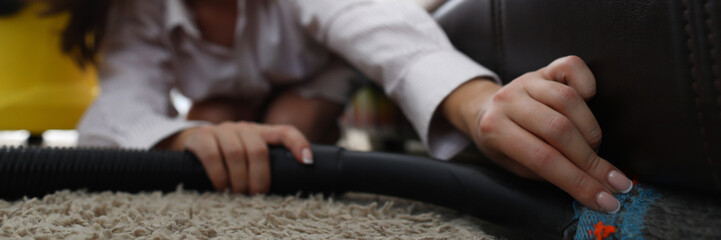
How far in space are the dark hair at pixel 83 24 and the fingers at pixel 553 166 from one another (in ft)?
2.27

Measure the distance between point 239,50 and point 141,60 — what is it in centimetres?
15

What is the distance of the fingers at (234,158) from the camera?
1.40ft

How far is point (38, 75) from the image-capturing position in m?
1.19

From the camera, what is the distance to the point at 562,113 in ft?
0.95

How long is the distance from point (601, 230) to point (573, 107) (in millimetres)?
77

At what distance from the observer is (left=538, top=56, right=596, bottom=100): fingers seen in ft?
0.98

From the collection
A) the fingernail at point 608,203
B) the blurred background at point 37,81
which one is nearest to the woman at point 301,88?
the fingernail at point 608,203

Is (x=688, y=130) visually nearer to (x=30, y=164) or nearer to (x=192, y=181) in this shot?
(x=192, y=181)

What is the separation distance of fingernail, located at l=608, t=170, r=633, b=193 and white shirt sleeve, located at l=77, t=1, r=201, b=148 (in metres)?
Result: 0.42

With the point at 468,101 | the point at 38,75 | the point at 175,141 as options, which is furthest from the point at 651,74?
the point at 38,75

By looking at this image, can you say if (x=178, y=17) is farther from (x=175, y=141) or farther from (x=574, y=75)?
(x=574, y=75)

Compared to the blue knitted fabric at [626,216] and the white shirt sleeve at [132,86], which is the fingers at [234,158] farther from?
the blue knitted fabric at [626,216]

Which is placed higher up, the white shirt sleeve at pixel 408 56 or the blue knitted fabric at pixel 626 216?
the white shirt sleeve at pixel 408 56

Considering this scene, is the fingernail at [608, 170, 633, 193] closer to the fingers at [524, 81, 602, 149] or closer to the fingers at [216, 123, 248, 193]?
the fingers at [524, 81, 602, 149]
